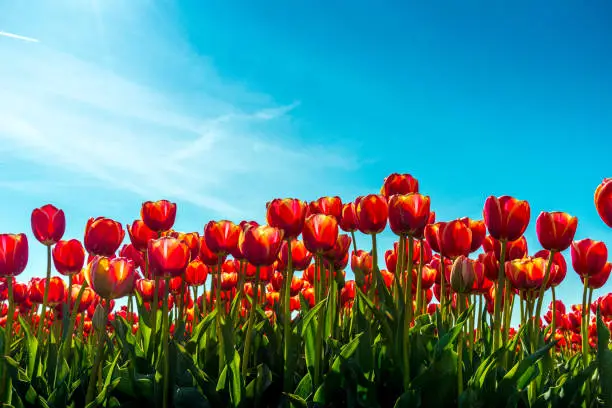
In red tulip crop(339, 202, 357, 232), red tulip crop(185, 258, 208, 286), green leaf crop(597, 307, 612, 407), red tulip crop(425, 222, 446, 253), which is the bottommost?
green leaf crop(597, 307, 612, 407)

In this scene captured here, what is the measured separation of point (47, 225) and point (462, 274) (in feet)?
10.1

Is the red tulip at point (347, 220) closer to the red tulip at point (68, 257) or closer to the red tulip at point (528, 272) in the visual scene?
the red tulip at point (528, 272)

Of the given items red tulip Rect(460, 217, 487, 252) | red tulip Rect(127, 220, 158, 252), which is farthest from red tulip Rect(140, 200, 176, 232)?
red tulip Rect(460, 217, 487, 252)

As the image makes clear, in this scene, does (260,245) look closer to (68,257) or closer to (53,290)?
(68,257)

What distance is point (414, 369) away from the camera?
352 cm

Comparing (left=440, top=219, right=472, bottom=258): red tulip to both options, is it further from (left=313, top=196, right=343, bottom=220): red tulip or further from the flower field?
(left=313, top=196, right=343, bottom=220): red tulip

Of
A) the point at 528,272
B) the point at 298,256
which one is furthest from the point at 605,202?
the point at 298,256

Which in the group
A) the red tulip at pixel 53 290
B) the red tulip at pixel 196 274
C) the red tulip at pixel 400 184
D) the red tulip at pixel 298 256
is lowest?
the red tulip at pixel 53 290

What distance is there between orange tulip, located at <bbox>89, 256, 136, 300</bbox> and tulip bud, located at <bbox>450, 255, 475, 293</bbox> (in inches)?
85.4

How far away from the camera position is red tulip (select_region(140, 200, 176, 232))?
4.74 metres

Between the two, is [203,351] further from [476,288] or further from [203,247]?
[476,288]

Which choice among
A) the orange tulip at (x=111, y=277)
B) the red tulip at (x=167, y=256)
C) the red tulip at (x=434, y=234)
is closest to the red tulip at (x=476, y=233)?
the red tulip at (x=434, y=234)

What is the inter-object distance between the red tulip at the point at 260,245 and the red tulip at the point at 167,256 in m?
0.38

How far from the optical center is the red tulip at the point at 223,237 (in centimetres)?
412
